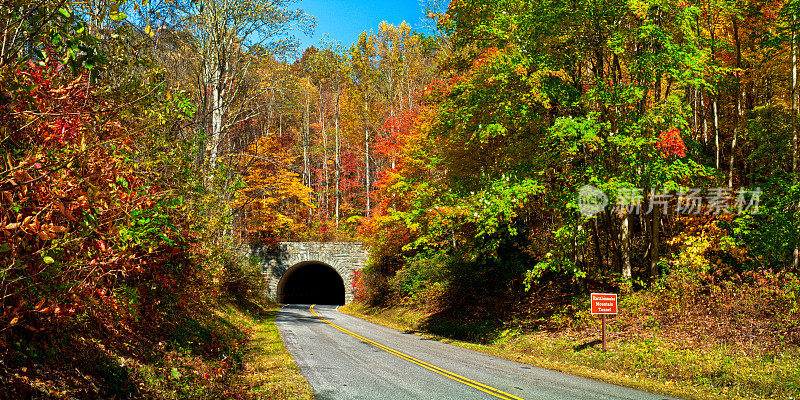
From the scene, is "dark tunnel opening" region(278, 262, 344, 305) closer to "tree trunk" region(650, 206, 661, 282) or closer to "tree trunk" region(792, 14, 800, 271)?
"tree trunk" region(650, 206, 661, 282)

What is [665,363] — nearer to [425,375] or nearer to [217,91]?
[425,375]

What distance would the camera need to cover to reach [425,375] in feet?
28.2

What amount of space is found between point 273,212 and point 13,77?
30666 mm

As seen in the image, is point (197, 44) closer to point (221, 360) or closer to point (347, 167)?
point (221, 360)

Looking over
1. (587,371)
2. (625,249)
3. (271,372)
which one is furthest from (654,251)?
(271,372)

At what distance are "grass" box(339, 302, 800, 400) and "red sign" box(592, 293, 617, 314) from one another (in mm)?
880

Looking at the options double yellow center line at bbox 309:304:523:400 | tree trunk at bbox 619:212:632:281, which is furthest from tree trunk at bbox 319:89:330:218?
tree trunk at bbox 619:212:632:281

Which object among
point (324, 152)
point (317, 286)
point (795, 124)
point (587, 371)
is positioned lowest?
point (317, 286)

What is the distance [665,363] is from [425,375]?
5.04 meters

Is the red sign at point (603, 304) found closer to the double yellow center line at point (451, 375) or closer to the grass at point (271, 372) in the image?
the double yellow center line at point (451, 375)

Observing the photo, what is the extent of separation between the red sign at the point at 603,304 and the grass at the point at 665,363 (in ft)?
2.89

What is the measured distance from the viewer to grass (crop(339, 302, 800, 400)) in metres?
7.80

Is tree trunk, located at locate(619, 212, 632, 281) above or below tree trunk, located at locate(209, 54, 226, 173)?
below

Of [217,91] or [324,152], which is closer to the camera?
[217,91]
